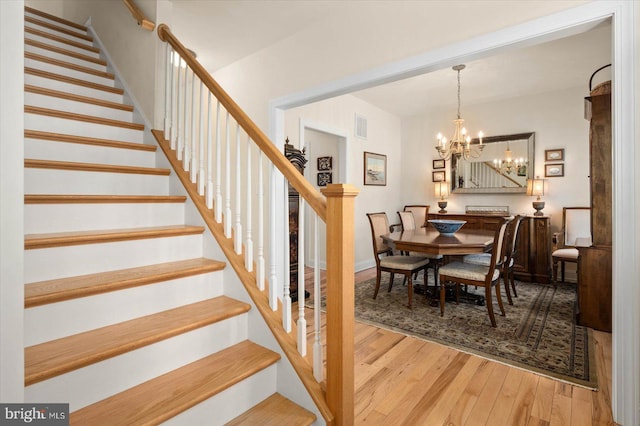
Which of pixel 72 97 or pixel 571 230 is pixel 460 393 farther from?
pixel 571 230

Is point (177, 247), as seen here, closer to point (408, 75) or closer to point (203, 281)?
point (203, 281)

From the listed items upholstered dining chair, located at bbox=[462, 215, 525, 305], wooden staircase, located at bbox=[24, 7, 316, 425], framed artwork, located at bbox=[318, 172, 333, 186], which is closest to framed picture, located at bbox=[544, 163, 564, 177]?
upholstered dining chair, located at bbox=[462, 215, 525, 305]

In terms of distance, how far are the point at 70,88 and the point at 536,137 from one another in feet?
19.2

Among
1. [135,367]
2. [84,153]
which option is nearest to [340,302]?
[135,367]

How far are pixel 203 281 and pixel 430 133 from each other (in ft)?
17.4

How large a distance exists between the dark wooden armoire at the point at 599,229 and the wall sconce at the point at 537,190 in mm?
1870

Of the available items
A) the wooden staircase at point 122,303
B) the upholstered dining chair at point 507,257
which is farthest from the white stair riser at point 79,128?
the upholstered dining chair at point 507,257

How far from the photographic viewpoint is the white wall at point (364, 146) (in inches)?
176

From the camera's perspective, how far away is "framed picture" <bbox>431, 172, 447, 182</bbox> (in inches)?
223

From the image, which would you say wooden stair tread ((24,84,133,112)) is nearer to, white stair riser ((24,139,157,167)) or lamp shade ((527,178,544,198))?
white stair riser ((24,139,157,167))

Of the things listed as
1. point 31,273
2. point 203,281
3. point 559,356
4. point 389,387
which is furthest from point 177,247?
point 559,356

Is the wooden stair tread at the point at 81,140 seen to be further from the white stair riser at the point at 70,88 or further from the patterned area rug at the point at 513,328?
the patterned area rug at the point at 513,328

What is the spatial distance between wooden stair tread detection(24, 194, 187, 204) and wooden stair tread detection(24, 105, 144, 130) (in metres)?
0.85

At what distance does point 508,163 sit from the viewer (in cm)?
505
